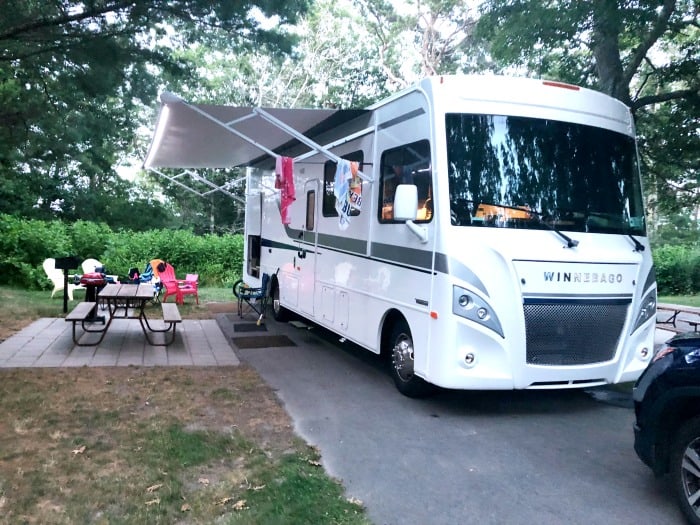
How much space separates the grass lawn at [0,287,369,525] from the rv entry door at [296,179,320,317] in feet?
7.41

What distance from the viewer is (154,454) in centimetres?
445

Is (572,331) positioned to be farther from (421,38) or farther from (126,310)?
(421,38)

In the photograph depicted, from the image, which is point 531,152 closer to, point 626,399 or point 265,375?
point 626,399

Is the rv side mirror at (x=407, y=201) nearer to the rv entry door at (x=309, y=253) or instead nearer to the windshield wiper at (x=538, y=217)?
the windshield wiper at (x=538, y=217)

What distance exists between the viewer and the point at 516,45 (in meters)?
9.12

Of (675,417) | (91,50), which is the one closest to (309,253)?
(91,50)

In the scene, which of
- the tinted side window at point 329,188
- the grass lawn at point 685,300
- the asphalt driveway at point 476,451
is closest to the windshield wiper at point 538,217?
the asphalt driveway at point 476,451

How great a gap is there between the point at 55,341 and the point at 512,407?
19.8ft

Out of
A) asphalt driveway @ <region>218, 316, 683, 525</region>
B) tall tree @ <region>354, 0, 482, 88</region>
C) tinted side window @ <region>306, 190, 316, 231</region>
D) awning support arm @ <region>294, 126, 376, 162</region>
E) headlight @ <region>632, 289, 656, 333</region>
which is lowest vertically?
asphalt driveway @ <region>218, 316, 683, 525</region>

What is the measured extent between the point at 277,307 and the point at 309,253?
2.23 meters

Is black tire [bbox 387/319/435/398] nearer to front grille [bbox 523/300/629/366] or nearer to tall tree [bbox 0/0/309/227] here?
front grille [bbox 523/300/629/366]

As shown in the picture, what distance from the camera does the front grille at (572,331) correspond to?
17.6 ft

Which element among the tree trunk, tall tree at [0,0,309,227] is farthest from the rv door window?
the tree trunk

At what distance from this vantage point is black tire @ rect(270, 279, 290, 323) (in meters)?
10.7
